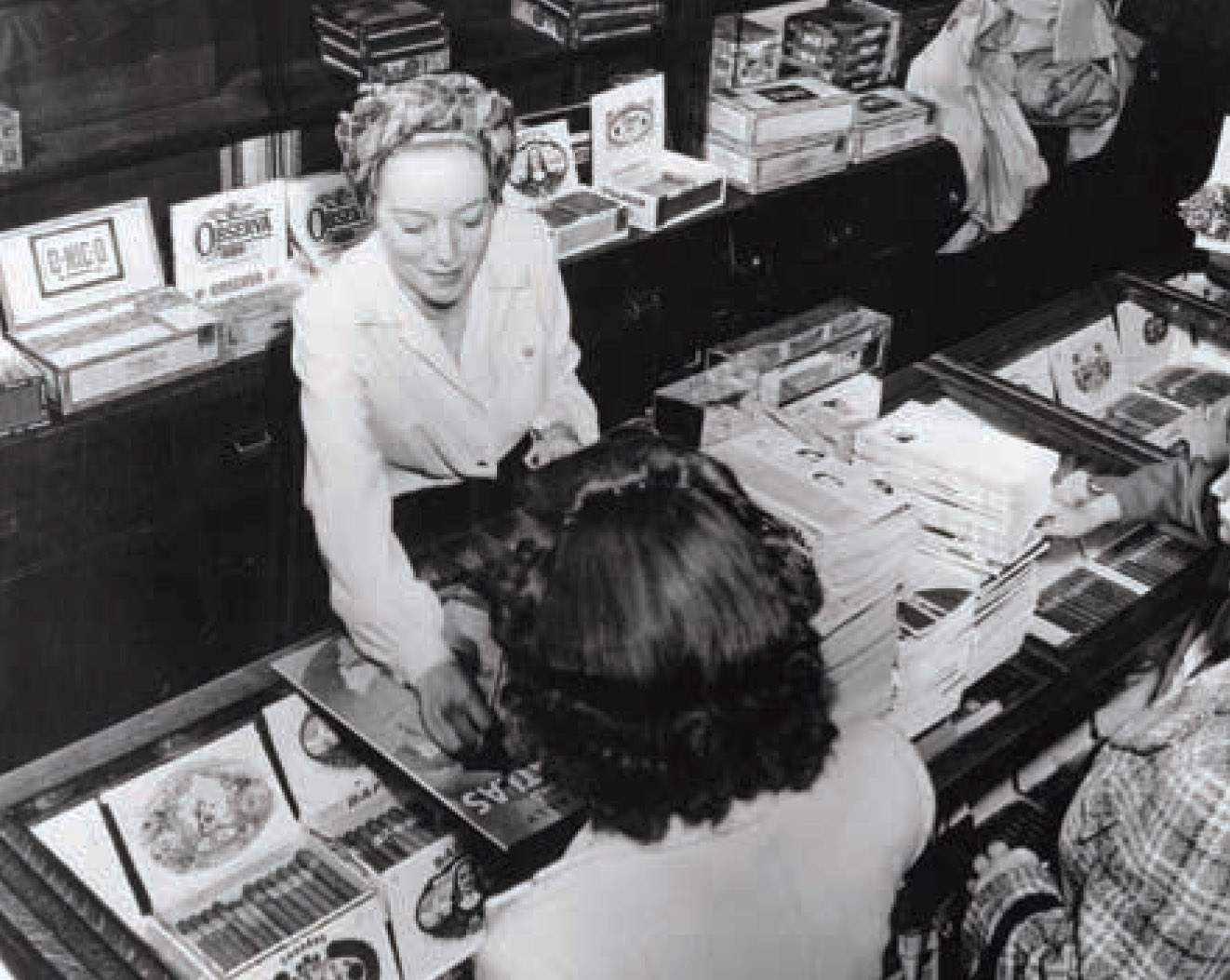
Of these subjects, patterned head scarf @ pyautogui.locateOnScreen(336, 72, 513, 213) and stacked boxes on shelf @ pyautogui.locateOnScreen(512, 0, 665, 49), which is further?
stacked boxes on shelf @ pyautogui.locateOnScreen(512, 0, 665, 49)

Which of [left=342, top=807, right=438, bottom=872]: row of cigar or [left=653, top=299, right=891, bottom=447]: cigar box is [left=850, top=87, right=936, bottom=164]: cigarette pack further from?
[left=342, top=807, right=438, bottom=872]: row of cigar

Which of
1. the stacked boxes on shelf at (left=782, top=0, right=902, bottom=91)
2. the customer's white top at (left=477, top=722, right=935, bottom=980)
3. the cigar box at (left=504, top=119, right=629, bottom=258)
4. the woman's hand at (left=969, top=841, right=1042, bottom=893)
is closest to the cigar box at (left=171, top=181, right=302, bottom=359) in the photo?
the cigar box at (left=504, top=119, right=629, bottom=258)

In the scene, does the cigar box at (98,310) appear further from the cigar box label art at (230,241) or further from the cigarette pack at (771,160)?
the cigarette pack at (771,160)

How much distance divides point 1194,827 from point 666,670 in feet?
2.79

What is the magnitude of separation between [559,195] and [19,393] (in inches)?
60.1

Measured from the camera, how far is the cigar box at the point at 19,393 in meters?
3.40

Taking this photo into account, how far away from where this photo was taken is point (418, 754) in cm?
231

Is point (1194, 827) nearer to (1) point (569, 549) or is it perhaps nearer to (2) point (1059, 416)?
(1) point (569, 549)

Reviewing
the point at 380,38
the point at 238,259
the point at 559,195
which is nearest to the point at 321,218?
the point at 238,259

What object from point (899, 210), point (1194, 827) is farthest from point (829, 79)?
point (1194, 827)

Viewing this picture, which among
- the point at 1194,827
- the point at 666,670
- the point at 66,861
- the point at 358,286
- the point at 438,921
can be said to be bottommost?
the point at 438,921

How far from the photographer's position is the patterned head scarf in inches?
104

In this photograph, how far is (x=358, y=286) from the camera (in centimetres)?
279

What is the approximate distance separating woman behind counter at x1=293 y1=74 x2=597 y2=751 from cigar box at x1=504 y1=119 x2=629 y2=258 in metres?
1.03
